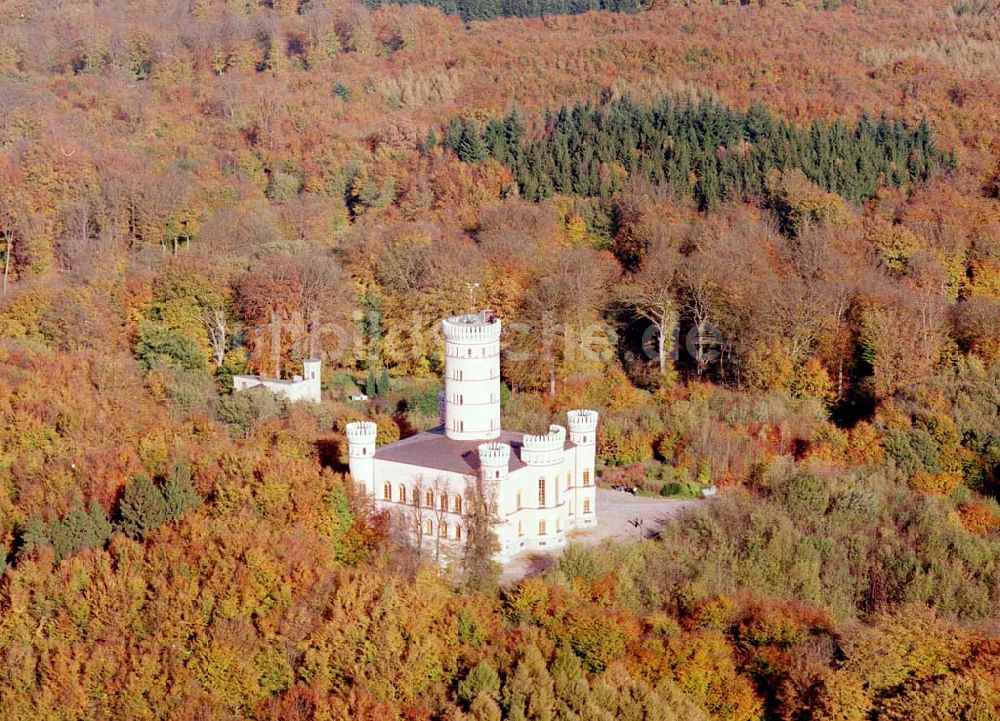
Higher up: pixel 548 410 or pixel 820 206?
pixel 820 206

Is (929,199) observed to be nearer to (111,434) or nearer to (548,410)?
(548,410)

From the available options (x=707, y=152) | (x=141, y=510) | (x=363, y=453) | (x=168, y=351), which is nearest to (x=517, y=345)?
(x=168, y=351)

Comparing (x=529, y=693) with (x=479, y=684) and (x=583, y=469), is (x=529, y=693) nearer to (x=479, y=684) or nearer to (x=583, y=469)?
(x=479, y=684)

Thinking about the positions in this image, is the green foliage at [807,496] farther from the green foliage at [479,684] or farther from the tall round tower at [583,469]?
the green foliage at [479,684]

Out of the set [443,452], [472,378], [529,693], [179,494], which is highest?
[472,378]

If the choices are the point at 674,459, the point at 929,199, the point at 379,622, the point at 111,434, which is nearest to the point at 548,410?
the point at 674,459

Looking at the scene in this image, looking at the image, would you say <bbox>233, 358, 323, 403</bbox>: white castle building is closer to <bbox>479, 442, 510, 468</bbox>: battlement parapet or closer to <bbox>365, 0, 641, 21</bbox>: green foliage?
<bbox>479, 442, 510, 468</bbox>: battlement parapet

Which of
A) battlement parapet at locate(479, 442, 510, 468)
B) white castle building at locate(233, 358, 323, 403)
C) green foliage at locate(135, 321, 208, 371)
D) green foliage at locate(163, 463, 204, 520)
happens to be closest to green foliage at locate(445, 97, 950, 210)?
white castle building at locate(233, 358, 323, 403)

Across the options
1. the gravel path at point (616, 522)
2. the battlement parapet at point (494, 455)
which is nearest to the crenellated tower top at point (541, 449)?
→ the battlement parapet at point (494, 455)
